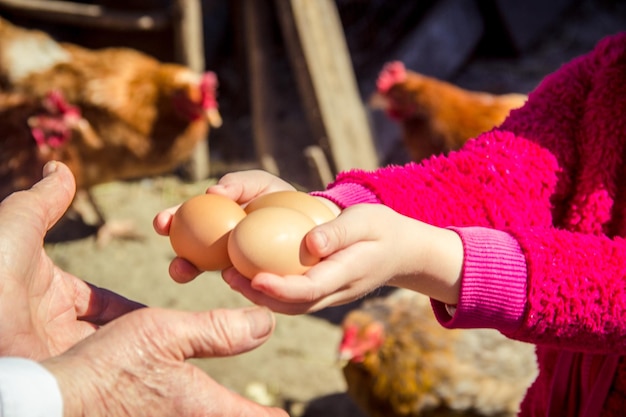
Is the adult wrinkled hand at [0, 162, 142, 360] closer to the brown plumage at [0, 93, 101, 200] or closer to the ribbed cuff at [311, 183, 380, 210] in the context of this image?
the ribbed cuff at [311, 183, 380, 210]

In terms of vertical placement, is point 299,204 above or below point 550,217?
above

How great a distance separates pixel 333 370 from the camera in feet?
9.30

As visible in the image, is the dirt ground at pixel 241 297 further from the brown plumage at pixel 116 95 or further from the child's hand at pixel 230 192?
the child's hand at pixel 230 192

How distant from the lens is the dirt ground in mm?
2699

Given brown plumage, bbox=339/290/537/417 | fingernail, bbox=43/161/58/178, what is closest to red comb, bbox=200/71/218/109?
brown plumage, bbox=339/290/537/417

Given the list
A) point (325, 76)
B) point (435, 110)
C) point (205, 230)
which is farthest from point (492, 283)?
point (325, 76)

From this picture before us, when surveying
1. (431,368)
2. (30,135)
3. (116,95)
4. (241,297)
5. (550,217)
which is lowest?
(241,297)

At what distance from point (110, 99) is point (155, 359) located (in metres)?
2.63

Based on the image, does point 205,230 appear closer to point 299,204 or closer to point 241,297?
point 299,204

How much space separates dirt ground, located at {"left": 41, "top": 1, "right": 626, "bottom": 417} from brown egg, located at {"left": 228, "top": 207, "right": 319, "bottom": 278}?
71.1 inches

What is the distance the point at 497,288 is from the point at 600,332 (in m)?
0.16

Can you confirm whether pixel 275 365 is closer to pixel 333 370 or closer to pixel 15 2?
pixel 333 370

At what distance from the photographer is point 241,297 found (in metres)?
3.20

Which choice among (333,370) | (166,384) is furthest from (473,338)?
(166,384)
